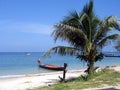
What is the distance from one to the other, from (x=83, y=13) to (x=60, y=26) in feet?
5.45

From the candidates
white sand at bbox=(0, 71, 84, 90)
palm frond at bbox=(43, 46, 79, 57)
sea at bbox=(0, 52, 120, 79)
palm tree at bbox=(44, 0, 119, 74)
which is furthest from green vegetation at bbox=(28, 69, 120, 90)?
white sand at bbox=(0, 71, 84, 90)

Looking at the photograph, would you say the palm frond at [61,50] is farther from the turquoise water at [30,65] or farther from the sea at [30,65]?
the turquoise water at [30,65]

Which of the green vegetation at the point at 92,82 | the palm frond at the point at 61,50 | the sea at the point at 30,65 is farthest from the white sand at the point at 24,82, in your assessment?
the green vegetation at the point at 92,82

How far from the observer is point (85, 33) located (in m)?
15.6

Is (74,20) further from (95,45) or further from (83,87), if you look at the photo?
(83,87)

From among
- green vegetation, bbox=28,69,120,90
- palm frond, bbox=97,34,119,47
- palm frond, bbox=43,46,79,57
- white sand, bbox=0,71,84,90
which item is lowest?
white sand, bbox=0,71,84,90

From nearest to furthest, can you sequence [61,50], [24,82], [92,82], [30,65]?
1. [92,82]
2. [61,50]
3. [24,82]
4. [30,65]

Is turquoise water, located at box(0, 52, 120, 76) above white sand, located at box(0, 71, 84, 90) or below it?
above

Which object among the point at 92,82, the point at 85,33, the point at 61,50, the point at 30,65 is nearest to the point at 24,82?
the point at 61,50

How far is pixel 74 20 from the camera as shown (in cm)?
1558

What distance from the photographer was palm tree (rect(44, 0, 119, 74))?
15.3 meters

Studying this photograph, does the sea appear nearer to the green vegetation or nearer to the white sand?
the white sand

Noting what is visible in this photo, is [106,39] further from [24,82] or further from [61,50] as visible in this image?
[24,82]

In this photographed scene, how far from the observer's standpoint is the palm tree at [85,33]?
604 inches
